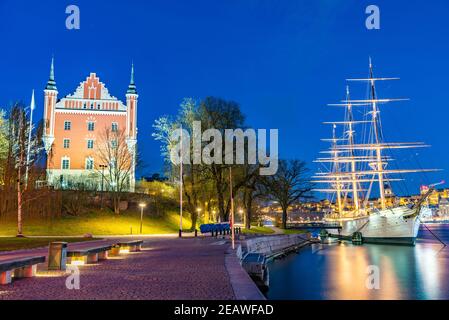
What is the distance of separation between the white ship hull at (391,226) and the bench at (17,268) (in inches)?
2258

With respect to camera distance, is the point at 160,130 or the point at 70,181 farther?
the point at 70,181

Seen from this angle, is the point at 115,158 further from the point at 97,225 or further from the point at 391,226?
the point at 391,226

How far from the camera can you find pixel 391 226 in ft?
214

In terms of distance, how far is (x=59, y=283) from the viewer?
12.5m

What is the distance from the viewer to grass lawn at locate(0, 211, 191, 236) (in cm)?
4428

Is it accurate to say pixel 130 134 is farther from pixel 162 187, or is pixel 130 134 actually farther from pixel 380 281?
pixel 380 281

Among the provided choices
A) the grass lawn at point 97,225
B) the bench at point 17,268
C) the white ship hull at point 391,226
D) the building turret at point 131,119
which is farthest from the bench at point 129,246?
the white ship hull at point 391,226

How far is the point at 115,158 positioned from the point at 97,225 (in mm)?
14781

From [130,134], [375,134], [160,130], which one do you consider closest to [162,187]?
[130,134]

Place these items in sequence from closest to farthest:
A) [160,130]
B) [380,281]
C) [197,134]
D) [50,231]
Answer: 1. [380,281]
2. [50,231]
3. [197,134]
4. [160,130]

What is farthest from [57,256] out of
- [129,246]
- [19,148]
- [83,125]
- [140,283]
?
[83,125]

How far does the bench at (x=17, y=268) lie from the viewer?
12289 mm
